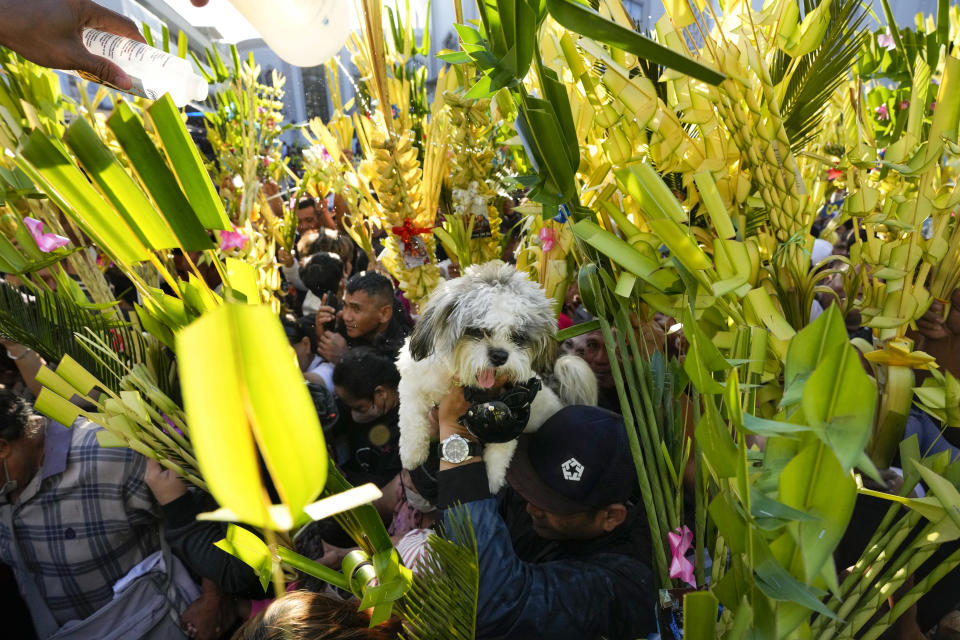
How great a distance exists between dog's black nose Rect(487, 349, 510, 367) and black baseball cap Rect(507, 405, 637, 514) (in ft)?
0.54

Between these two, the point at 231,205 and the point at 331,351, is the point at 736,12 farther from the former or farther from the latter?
the point at 231,205

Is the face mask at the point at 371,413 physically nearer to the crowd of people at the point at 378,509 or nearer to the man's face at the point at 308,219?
the crowd of people at the point at 378,509

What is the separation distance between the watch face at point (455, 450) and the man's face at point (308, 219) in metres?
3.10

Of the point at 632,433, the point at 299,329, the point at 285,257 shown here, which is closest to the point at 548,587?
the point at 632,433

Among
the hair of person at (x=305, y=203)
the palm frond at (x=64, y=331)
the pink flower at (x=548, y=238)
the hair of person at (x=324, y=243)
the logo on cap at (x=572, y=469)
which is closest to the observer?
the palm frond at (x=64, y=331)

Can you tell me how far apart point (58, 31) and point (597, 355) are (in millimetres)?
1344

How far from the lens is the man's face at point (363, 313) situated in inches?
89.3

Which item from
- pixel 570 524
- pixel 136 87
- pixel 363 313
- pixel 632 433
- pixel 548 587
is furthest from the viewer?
pixel 363 313

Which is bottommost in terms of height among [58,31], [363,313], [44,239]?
[363,313]

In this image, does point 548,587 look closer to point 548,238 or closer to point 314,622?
point 314,622

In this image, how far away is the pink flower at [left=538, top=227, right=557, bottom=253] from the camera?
3.86 ft

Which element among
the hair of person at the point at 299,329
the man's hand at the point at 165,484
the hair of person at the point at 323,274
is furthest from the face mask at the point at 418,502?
the hair of person at the point at 323,274

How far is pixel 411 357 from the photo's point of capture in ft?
3.97

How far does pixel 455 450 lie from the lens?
3.43 ft
